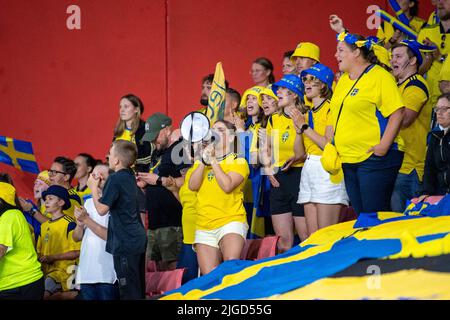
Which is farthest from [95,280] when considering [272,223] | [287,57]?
[287,57]

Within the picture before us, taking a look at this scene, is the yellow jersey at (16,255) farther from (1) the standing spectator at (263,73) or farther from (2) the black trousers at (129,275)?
(1) the standing spectator at (263,73)

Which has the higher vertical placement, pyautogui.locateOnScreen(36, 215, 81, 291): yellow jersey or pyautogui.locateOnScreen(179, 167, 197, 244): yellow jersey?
pyautogui.locateOnScreen(179, 167, 197, 244): yellow jersey

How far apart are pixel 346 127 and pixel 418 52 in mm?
1124

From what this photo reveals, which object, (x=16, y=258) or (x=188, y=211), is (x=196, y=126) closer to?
(x=188, y=211)

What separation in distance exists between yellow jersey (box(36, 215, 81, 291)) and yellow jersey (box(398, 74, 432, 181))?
2.64 metres

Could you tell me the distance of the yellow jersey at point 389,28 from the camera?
25.9 ft

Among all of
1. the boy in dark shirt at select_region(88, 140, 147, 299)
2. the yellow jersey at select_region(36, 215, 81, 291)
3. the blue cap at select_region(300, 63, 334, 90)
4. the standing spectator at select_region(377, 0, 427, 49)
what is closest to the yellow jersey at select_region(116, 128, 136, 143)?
the yellow jersey at select_region(36, 215, 81, 291)

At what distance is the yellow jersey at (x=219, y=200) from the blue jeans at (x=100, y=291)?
747mm

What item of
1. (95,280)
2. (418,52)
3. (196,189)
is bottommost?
(95,280)

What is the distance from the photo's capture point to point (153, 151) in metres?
7.21

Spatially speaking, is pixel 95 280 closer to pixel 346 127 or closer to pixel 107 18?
pixel 346 127

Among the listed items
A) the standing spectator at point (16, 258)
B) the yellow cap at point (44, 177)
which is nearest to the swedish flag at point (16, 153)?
the yellow cap at point (44, 177)

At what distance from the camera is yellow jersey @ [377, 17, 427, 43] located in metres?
7.90

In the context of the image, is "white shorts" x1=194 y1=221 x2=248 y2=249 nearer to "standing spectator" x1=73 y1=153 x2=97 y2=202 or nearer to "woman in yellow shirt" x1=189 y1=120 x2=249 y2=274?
"woman in yellow shirt" x1=189 y1=120 x2=249 y2=274
